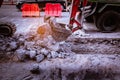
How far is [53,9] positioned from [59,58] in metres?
7.52

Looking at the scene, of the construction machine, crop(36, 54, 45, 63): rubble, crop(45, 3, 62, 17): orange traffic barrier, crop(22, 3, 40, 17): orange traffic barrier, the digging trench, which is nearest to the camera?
the digging trench

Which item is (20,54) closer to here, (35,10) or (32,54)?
(32,54)

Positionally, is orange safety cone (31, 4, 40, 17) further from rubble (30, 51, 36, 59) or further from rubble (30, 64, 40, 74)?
rubble (30, 64, 40, 74)

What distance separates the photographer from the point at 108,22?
10117 mm

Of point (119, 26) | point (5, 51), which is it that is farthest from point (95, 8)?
point (5, 51)

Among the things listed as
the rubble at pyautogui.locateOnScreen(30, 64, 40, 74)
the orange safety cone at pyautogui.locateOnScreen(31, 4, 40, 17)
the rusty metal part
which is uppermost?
the orange safety cone at pyautogui.locateOnScreen(31, 4, 40, 17)

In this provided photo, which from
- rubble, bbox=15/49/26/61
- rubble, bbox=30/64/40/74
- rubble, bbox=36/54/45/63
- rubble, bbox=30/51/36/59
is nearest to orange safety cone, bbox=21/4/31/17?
rubble, bbox=15/49/26/61

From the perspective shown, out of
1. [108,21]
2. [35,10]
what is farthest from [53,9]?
[108,21]

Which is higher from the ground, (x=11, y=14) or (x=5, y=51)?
(x=11, y=14)

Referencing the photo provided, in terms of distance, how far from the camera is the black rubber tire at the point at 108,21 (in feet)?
32.4

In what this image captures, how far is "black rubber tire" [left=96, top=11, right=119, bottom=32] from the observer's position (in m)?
9.88

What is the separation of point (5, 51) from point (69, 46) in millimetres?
2044

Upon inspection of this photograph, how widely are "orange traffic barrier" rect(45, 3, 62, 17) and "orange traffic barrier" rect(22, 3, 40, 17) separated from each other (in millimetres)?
585

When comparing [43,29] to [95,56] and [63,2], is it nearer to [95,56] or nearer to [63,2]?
[95,56]
